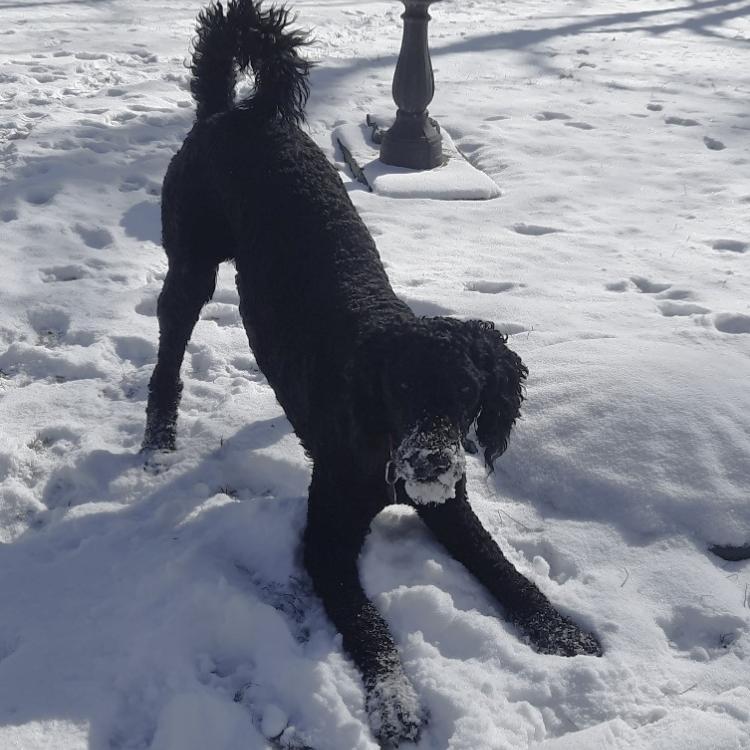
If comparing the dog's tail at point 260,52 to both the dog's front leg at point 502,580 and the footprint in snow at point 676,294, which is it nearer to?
the dog's front leg at point 502,580

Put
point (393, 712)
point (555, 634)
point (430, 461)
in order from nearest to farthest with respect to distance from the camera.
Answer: point (430, 461)
point (393, 712)
point (555, 634)

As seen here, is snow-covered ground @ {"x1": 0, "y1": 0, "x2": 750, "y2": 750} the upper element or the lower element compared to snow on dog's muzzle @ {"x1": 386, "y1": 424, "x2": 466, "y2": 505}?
lower

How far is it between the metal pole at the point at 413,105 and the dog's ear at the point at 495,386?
3.78 m

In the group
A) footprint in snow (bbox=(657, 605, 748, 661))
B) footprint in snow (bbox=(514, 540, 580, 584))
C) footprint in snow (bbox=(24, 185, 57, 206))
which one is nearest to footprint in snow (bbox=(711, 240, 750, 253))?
footprint in snow (bbox=(514, 540, 580, 584))

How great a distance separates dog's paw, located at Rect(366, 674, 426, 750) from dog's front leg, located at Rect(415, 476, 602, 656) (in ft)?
1.49

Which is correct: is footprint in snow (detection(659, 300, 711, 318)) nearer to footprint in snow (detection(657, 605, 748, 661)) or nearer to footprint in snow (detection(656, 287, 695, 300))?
footprint in snow (detection(656, 287, 695, 300))

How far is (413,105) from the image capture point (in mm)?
5801

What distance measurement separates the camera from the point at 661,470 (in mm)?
3014

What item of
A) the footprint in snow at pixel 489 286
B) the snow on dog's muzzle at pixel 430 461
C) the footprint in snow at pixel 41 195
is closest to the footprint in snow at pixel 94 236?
the footprint in snow at pixel 41 195

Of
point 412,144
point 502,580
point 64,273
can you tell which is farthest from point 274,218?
point 412,144

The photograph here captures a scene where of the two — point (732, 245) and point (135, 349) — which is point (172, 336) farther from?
point (732, 245)

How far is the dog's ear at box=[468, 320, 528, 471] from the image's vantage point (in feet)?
7.29

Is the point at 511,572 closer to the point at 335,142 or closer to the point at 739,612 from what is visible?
the point at 739,612

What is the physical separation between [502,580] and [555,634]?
0.23 meters
